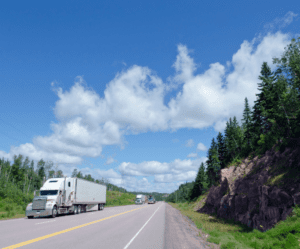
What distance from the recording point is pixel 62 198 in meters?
23.3

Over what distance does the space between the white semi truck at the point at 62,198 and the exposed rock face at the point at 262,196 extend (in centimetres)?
1921

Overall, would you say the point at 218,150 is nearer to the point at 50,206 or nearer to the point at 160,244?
the point at 50,206

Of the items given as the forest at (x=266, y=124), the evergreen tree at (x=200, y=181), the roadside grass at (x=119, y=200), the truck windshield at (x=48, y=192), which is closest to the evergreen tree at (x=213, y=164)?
the forest at (x=266, y=124)

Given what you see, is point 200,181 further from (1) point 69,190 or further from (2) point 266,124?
(1) point 69,190

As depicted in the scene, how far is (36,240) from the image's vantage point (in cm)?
953

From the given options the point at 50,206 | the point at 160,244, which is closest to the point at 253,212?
the point at 160,244

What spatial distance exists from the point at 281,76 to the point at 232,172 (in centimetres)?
1789

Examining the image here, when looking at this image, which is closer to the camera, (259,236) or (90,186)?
(259,236)

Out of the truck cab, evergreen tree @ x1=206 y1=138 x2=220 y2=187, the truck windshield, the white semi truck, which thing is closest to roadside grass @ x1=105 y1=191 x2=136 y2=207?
evergreen tree @ x1=206 y1=138 x2=220 y2=187

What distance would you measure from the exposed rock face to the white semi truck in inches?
756

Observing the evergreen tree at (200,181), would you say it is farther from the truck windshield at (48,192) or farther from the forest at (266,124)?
the truck windshield at (48,192)

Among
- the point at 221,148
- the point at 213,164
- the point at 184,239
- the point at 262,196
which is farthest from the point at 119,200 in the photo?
the point at 184,239

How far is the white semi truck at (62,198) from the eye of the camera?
67.9 ft

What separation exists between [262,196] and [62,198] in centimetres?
1992
